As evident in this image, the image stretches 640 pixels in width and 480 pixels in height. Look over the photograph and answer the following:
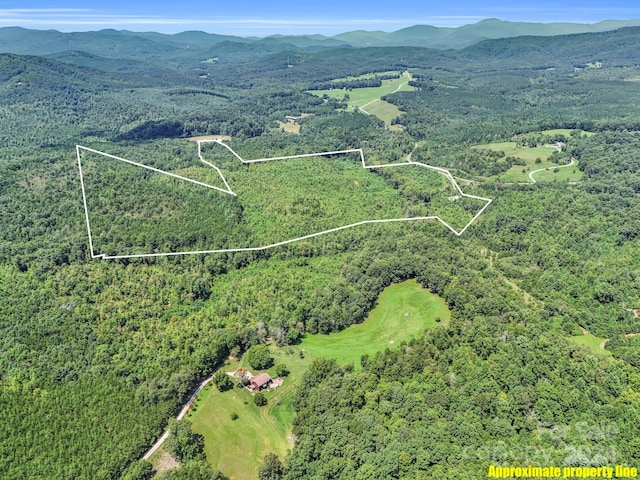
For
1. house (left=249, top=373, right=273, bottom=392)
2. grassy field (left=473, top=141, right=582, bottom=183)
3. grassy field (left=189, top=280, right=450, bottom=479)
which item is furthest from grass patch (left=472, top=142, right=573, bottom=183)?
house (left=249, top=373, right=273, bottom=392)

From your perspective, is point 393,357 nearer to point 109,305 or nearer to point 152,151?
point 109,305

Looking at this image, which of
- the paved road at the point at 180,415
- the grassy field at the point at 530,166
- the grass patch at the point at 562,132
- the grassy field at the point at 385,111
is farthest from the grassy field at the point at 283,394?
the grassy field at the point at 385,111

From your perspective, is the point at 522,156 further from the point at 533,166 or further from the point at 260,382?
the point at 260,382

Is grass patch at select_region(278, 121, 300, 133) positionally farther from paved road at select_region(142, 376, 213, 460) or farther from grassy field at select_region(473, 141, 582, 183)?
paved road at select_region(142, 376, 213, 460)

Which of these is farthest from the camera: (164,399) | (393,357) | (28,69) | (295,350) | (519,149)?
(28,69)

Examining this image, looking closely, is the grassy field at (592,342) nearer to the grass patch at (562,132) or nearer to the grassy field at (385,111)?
the grass patch at (562,132)

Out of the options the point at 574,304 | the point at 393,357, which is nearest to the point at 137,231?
the point at 393,357
